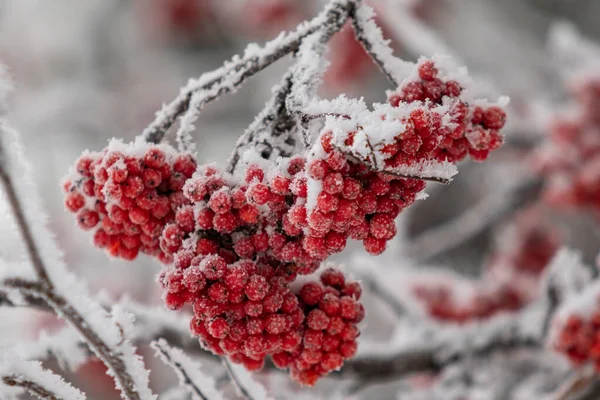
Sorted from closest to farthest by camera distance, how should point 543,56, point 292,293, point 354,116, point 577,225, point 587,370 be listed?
point 354,116 < point 292,293 < point 587,370 < point 577,225 < point 543,56

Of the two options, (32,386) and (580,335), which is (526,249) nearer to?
(580,335)

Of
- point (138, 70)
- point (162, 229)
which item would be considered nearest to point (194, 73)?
point (138, 70)

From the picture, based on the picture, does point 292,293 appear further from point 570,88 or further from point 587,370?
point 570,88

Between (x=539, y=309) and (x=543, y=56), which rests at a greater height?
(x=543, y=56)

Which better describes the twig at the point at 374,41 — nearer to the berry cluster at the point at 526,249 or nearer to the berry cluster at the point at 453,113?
the berry cluster at the point at 453,113

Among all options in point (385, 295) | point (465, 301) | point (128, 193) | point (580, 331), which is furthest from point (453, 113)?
point (465, 301)

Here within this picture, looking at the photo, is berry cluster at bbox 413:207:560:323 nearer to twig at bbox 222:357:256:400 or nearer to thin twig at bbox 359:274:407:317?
thin twig at bbox 359:274:407:317

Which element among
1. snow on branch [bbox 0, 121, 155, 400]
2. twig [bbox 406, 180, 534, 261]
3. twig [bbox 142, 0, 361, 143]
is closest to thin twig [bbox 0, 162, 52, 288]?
snow on branch [bbox 0, 121, 155, 400]
